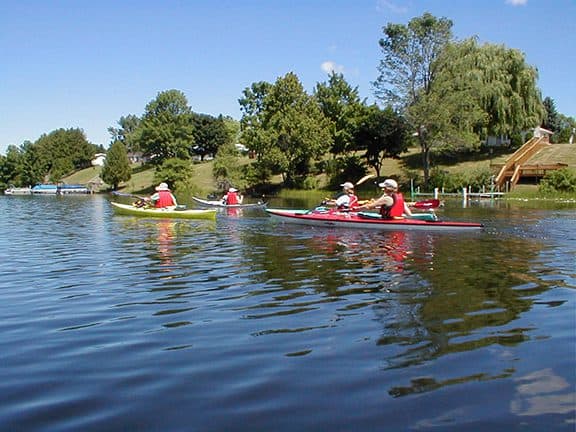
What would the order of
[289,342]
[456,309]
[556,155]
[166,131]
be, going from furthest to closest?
[166,131]
[556,155]
[456,309]
[289,342]

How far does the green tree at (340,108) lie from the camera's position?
60.0m

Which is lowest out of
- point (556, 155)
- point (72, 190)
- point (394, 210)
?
point (394, 210)

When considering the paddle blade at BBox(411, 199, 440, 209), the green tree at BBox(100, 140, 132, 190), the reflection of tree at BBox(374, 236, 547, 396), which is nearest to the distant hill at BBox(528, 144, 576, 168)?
the paddle blade at BBox(411, 199, 440, 209)

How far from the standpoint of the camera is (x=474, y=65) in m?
52.7

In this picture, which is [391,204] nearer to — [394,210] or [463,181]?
[394,210]

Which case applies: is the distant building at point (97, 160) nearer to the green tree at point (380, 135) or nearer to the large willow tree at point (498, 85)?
the green tree at point (380, 135)

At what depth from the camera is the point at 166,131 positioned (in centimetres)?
7075

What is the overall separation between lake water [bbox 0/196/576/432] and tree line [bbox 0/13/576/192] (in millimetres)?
38114

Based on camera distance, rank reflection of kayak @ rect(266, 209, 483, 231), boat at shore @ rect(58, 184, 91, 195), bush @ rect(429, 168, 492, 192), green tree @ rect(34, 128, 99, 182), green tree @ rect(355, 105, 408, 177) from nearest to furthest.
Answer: reflection of kayak @ rect(266, 209, 483, 231) < bush @ rect(429, 168, 492, 192) < green tree @ rect(355, 105, 408, 177) < boat at shore @ rect(58, 184, 91, 195) < green tree @ rect(34, 128, 99, 182)

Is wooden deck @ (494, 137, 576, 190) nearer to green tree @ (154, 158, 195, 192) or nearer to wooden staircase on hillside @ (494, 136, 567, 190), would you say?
wooden staircase on hillside @ (494, 136, 567, 190)

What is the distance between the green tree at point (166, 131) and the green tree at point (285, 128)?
1285cm

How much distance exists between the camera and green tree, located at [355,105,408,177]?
5391 centimetres

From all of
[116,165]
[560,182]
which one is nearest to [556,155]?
[560,182]

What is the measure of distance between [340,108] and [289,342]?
191ft
